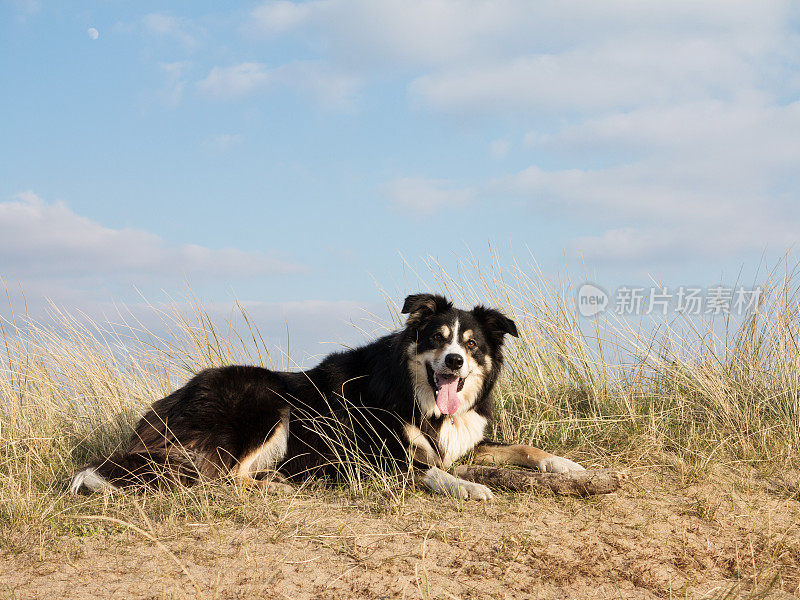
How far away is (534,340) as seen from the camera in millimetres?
6719

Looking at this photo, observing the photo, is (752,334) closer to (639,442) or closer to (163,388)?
(639,442)

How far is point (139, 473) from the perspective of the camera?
15.4 feet

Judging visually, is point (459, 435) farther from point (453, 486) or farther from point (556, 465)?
point (556, 465)

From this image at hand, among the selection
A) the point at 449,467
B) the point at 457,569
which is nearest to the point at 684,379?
the point at 449,467

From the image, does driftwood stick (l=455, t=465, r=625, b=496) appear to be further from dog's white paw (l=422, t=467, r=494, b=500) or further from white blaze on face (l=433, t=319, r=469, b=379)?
white blaze on face (l=433, t=319, r=469, b=379)

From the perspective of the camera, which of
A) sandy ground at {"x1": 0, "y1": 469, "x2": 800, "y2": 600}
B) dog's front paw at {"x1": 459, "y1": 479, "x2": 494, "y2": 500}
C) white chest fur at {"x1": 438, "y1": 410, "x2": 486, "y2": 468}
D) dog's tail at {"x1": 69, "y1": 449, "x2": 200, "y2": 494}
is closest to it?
sandy ground at {"x1": 0, "y1": 469, "x2": 800, "y2": 600}

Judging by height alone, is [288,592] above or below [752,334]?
below

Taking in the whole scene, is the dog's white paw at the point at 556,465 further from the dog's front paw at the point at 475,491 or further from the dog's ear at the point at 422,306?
the dog's ear at the point at 422,306

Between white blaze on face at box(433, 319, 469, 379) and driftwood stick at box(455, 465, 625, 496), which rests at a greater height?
white blaze on face at box(433, 319, 469, 379)

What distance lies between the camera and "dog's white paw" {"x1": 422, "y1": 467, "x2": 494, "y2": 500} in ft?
14.0

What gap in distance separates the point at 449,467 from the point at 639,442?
185 cm

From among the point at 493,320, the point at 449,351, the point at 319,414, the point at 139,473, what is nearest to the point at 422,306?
the point at 449,351

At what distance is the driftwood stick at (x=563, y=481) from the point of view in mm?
4387

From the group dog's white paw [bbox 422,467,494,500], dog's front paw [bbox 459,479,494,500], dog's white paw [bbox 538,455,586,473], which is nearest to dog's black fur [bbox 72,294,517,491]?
dog's white paw [bbox 422,467,494,500]
